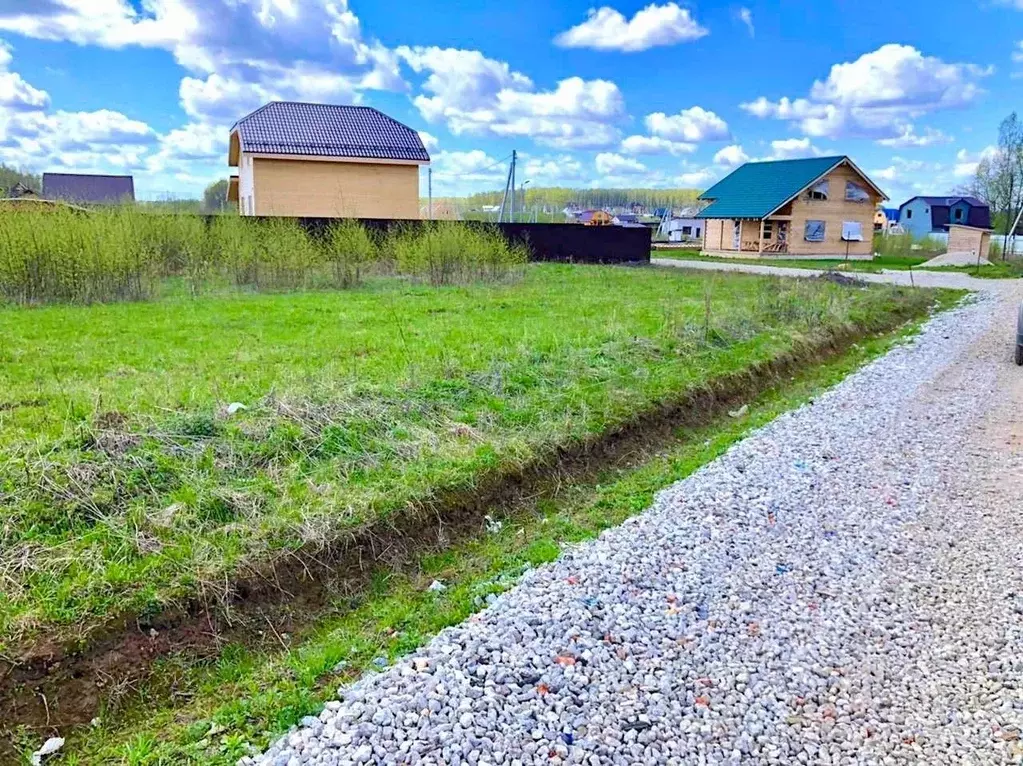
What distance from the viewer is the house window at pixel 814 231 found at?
32.0 meters

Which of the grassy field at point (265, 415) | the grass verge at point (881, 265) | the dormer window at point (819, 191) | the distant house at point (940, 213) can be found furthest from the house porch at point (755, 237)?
the distant house at point (940, 213)

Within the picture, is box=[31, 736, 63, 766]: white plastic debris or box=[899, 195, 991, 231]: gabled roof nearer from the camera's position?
box=[31, 736, 63, 766]: white plastic debris

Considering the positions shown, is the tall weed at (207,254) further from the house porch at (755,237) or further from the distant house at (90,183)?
the distant house at (90,183)

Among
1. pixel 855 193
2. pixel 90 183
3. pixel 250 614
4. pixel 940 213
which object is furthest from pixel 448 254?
pixel 940 213

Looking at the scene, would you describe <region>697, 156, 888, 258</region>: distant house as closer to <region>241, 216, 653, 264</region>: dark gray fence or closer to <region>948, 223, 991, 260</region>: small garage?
<region>948, 223, 991, 260</region>: small garage

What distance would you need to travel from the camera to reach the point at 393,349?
8203 millimetres

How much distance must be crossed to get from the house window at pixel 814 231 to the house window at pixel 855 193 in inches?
69.8

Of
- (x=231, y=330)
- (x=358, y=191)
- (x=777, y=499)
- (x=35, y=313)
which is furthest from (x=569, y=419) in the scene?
(x=358, y=191)

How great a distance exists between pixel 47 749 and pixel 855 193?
116ft

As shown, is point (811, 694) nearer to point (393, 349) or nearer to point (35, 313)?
point (393, 349)

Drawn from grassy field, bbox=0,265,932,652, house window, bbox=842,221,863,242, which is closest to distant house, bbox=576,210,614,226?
house window, bbox=842,221,863,242

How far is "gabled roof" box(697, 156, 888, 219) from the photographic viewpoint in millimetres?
31312

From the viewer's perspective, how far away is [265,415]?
211 inches

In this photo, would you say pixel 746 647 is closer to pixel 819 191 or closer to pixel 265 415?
pixel 265 415
